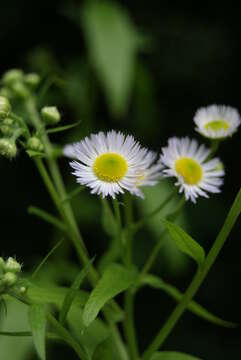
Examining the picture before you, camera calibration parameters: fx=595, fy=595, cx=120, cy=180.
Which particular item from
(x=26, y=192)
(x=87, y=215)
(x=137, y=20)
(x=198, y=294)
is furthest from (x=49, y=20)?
(x=198, y=294)

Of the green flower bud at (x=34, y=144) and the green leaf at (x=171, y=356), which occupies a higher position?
the green flower bud at (x=34, y=144)

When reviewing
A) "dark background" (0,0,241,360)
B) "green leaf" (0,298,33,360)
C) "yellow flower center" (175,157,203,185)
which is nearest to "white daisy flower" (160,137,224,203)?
"yellow flower center" (175,157,203,185)

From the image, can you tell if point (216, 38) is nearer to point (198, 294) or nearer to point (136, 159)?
point (198, 294)

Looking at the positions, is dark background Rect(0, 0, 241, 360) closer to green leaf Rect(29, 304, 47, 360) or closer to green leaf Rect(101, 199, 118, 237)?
green leaf Rect(101, 199, 118, 237)

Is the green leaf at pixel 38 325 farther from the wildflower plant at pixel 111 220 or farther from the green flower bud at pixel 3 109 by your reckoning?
the green flower bud at pixel 3 109

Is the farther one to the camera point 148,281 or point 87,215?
point 87,215

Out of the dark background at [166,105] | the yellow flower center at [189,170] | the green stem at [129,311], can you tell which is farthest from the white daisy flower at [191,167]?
the dark background at [166,105]
